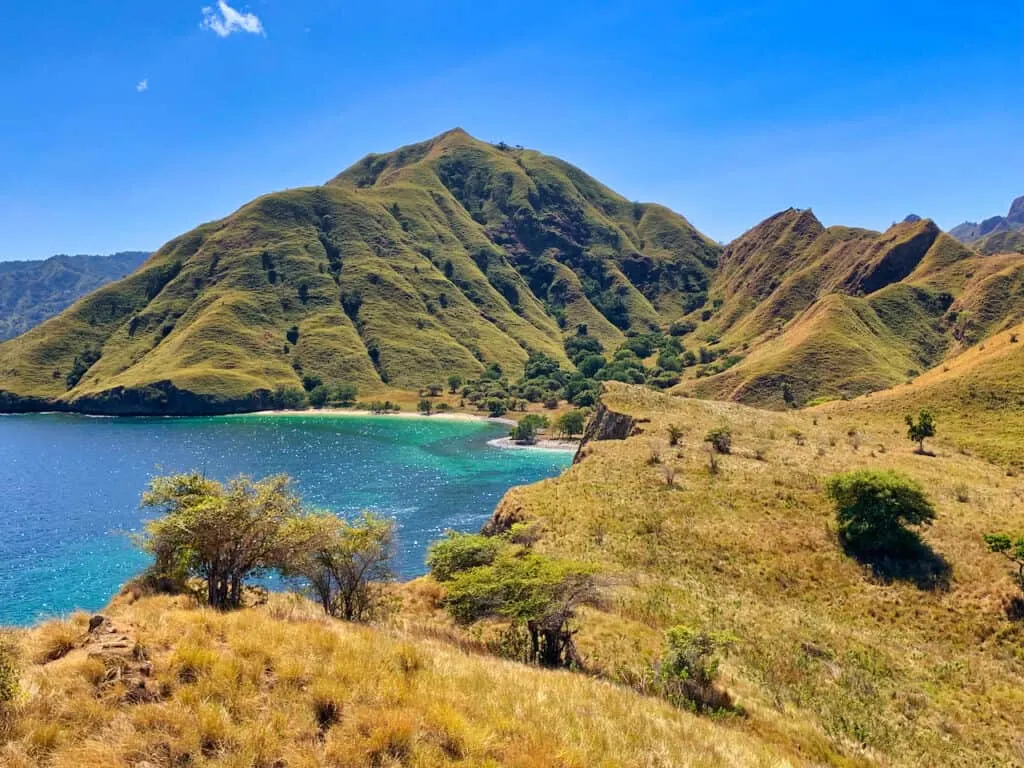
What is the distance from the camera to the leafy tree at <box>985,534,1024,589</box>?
34.2m

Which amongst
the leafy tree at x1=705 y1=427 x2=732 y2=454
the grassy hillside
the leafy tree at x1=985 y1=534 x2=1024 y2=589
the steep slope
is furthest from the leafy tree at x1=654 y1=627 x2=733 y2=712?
the steep slope

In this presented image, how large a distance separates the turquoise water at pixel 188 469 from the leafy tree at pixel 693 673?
88.1 feet

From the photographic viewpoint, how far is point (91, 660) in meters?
11.1

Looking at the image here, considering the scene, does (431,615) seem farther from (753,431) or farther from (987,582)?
(753,431)

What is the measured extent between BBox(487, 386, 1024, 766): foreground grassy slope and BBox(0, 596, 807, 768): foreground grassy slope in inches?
355

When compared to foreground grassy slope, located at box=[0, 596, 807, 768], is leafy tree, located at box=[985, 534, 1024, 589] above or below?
below

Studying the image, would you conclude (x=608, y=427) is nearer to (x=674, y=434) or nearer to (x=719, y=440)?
(x=674, y=434)

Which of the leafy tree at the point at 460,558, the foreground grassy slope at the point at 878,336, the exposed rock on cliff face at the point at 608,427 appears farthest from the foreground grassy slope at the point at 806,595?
the foreground grassy slope at the point at 878,336

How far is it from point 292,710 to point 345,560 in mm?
13122

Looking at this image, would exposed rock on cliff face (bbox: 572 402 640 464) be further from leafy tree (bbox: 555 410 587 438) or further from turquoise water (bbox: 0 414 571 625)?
leafy tree (bbox: 555 410 587 438)

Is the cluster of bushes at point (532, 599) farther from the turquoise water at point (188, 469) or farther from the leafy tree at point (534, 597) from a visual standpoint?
the turquoise water at point (188, 469)

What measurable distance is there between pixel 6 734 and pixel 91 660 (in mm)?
2185

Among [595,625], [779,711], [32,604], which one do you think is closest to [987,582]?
[779,711]

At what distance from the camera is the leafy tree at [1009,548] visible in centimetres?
3425
